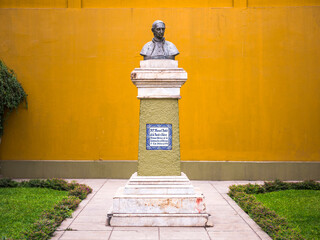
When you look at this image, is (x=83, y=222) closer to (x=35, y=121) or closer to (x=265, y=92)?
(x=35, y=121)

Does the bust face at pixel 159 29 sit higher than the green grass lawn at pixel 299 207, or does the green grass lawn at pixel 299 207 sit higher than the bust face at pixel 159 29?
the bust face at pixel 159 29

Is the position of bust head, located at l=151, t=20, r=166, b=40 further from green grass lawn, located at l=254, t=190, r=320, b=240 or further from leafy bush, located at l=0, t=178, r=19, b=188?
leafy bush, located at l=0, t=178, r=19, b=188

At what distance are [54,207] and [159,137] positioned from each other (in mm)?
2067

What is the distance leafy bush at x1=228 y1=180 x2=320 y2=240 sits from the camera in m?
4.84

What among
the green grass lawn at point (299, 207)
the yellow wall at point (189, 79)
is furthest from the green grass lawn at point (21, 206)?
the green grass lawn at point (299, 207)

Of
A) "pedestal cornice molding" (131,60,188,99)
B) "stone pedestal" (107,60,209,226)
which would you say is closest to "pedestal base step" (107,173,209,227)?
"stone pedestal" (107,60,209,226)

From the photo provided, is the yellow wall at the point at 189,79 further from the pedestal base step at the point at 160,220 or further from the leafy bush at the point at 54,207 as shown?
the pedestal base step at the point at 160,220

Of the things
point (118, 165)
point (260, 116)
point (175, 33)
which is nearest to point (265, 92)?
point (260, 116)

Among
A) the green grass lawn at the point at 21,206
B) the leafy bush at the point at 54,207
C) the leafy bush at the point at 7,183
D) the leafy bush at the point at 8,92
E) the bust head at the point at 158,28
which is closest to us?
the leafy bush at the point at 54,207

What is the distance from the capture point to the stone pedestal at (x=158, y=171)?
5.27 metres

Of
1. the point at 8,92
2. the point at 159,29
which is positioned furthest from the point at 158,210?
the point at 8,92

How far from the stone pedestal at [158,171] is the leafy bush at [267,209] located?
0.86 metres

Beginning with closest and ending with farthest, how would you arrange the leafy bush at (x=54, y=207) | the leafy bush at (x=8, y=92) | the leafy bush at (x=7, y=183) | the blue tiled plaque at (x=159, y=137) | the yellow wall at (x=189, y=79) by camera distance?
the leafy bush at (x=54, y=207) → the blue tiled plaque at (x=159, y=137) → the leafy bush at (x=7, y=183) → the leafy bush at (x=8, y=92) → the yellow wall at (x=189, y=79)

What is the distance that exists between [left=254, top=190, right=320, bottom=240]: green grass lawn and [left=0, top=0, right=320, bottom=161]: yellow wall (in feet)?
5.38
